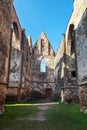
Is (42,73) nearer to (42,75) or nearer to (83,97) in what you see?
(42,75)

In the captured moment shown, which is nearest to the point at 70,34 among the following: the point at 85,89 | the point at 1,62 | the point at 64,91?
the point at 64,91

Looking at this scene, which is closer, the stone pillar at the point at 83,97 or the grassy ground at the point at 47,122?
the grassy ground at the point at 47,122

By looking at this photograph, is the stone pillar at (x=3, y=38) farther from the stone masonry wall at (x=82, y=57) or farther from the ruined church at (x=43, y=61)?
the stone masonry wall at (x=82, y=57)

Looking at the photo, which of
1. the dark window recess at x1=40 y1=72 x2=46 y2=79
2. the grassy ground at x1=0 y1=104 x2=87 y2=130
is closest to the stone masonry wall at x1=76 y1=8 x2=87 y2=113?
the grassy ground at x1=0 y1=104 x2=87 y2=130

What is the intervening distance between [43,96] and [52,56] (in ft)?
23.1

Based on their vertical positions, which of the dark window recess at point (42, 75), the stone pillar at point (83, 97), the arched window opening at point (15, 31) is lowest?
the stone pillar at point (83, 97)

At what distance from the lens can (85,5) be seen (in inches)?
373

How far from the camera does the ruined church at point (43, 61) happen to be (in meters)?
9.22

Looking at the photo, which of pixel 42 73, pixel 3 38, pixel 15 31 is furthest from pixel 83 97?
pixel 42 73

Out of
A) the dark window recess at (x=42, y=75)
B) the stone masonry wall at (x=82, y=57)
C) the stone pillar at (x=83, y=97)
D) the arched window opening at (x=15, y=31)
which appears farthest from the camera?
the dark window recess at (x=42, y=75)

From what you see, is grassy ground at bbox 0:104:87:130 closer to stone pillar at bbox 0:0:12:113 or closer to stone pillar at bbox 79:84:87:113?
stone pillar at bbox 79:84:87:113

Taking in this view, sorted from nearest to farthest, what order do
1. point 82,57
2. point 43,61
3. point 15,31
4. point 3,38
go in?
point 3,38 < point 82,57 < point 15,31 < point 43,61

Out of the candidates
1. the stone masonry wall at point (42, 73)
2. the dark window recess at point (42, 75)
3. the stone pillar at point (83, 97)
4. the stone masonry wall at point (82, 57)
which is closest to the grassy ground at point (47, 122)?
the stone pillar at point (83, 97)

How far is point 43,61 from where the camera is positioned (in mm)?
27219
